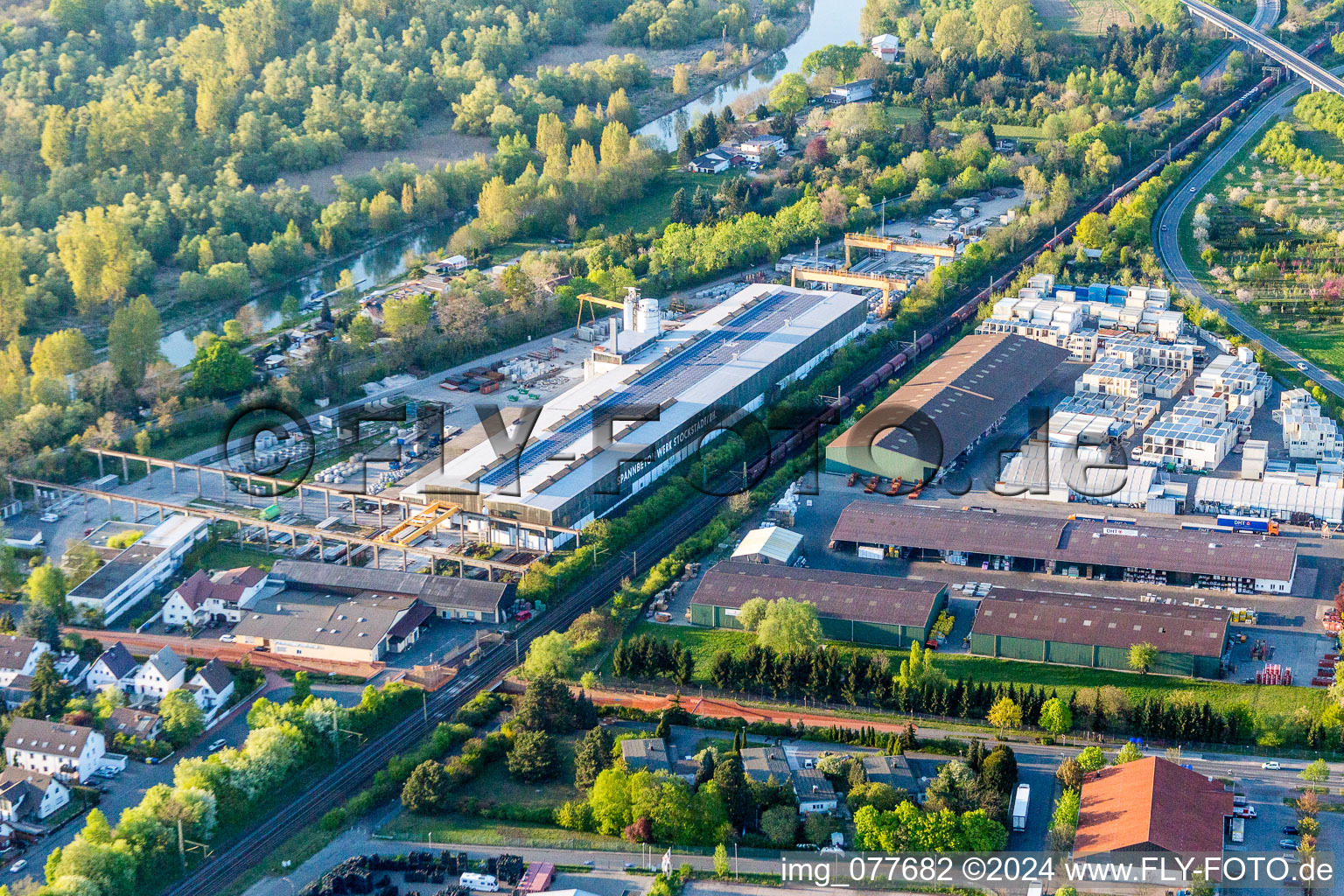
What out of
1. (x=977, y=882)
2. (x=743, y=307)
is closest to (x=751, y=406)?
(x=743, y=307)

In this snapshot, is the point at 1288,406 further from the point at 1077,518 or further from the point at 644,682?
the point at 644,682

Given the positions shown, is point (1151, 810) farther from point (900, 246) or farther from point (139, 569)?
point (900, 246)

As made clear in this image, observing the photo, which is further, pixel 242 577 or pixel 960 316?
pixel 960 316

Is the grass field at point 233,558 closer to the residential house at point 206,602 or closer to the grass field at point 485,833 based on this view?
the residential house at point 206,602

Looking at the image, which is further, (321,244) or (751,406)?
(321,244)

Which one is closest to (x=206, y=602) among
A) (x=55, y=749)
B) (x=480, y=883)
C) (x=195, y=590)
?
(x=195, y=590)

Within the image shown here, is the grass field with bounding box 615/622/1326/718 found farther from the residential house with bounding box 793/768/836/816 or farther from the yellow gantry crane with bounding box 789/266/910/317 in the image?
the yellow gantry crane with bounding box 789/266/910/317

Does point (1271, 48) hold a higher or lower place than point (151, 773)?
higher
